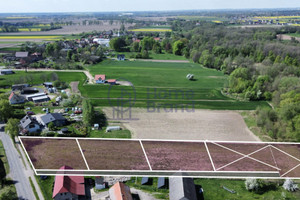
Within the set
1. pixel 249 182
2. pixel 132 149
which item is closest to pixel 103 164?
pixel 132 149

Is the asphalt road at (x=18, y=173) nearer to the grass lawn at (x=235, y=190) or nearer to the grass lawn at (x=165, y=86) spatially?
the grass lawn at (x=235, y=190)

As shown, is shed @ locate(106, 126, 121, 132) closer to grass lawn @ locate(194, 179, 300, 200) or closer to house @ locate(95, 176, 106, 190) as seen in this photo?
house @ locate(95, 176, 106, 190)

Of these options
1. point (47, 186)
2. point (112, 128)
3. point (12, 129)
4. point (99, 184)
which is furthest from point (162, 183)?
point (12, 129)

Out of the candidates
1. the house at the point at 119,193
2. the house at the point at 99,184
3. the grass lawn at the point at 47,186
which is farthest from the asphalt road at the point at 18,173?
the house at the point at 119,193

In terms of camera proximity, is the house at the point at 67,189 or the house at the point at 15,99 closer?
the house at the point at 67,189


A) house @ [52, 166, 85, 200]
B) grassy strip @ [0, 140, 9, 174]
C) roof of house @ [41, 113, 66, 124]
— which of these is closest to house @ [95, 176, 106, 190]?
house @ [52, 166, 85, 200]

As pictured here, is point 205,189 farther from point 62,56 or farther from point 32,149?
point 62,56

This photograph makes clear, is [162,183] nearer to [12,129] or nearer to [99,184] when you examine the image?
[99,184]
